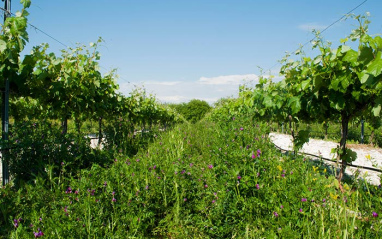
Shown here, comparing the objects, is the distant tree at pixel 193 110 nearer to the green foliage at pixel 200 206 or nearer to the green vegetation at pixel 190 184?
the green vegetation at pixel 190 184

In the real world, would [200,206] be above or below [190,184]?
below

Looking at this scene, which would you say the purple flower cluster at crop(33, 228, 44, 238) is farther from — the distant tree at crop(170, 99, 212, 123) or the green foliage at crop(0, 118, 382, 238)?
the distant tree at crop(170, 99, 212, 123)

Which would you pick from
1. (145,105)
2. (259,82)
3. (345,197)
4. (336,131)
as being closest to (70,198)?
(345,197)

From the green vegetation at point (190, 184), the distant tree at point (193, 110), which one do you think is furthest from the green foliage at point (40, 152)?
the distant tree at point (193, 110)

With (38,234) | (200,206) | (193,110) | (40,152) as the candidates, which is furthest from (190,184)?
(193,110)

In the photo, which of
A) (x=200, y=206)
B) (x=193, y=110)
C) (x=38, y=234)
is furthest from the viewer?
(x=193, y=110)

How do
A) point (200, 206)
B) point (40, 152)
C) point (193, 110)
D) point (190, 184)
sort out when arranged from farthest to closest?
1. point (193, 110)
2. point (40, 152)
3. point (190, 184)
4. point (200, 206)

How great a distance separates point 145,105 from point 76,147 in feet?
21.9

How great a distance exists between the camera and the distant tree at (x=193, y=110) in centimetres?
4881

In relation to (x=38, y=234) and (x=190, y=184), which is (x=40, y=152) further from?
(x=190, y=184)

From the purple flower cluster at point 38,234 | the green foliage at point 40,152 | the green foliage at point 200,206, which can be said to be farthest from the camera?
the green foliage at point 40,152

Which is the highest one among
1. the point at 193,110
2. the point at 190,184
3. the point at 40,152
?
the point at 193,110

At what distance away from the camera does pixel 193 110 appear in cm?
4938

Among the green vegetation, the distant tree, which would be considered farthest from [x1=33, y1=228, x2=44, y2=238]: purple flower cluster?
the distant tree
